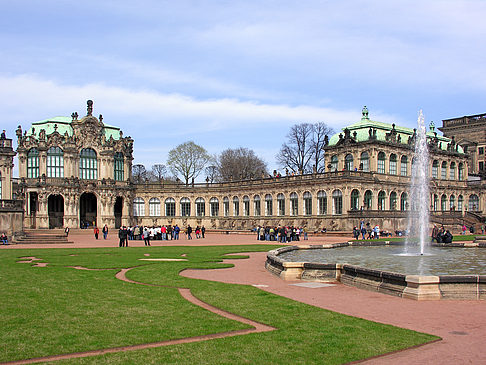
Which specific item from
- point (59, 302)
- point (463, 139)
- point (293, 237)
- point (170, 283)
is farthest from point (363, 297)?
point (463, 139)

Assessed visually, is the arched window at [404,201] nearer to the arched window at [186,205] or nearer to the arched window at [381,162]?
the arched window at [381,162]

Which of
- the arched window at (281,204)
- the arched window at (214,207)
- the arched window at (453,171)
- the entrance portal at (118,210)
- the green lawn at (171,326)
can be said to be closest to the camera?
the green lawn at (171,326)

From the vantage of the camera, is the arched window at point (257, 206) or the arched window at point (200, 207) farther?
the arched window at point (200, 207)

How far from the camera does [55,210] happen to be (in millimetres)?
81500

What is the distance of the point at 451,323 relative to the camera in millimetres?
13273

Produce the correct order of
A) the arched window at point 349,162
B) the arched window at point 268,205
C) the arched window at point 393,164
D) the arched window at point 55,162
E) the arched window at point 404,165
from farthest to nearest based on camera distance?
1. the arched window at point 404,165
2. the arched window at point 55,162
3. the arched window at point 268,205
4. the arched window at point 349,162
5. the arched window at point 393,164

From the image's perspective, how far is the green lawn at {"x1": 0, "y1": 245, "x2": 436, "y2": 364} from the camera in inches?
415

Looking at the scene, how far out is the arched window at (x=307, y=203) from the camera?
2884 inches

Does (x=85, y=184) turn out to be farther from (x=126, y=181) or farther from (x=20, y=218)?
(x=20, y=218)

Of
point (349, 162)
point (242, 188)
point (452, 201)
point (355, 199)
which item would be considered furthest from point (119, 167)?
point (452, 201)

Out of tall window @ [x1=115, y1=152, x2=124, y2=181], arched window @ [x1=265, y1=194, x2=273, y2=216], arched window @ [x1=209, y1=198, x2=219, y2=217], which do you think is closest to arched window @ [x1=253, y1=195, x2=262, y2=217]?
arched window @ [x1=265, y1=194, x2=273, y2=216]

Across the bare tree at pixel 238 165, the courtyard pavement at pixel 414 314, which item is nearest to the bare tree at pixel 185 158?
the bare tree at pixel 238 165

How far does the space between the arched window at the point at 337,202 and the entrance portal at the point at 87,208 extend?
122 ft

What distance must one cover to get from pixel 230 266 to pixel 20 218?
34425 millimetres
